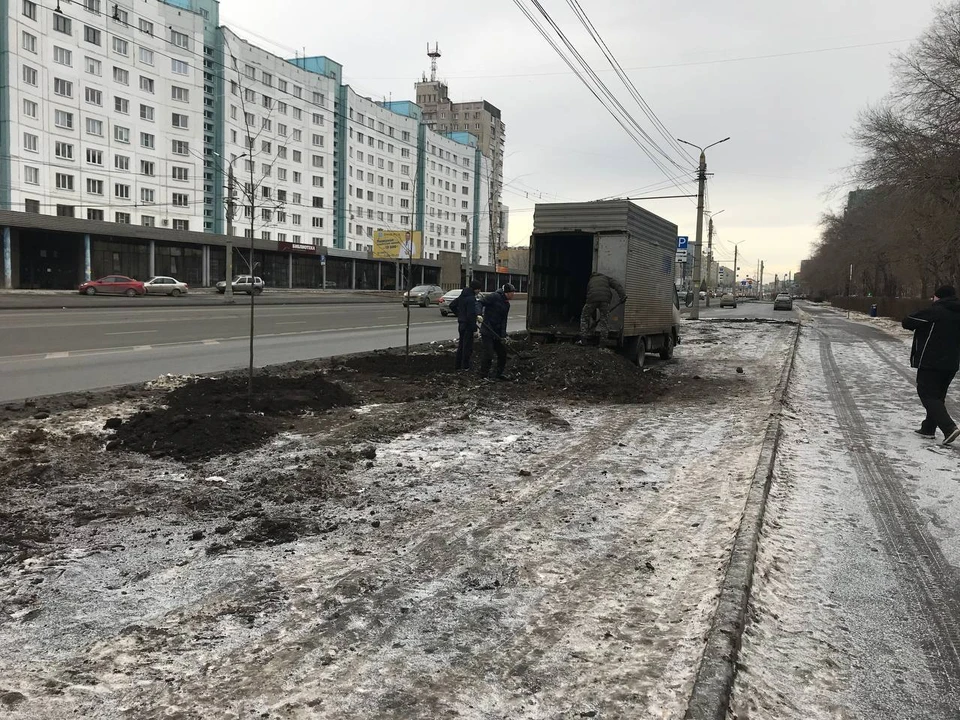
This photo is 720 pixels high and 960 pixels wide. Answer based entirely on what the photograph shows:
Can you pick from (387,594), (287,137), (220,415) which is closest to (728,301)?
(287,137)

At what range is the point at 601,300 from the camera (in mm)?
12203

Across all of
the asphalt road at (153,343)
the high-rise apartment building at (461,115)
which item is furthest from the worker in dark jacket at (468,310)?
the high-rise apartment building at (461,115)

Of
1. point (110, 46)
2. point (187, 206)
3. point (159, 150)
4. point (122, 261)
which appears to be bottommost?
point (122, 261)

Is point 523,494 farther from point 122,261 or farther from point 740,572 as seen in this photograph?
point 122,261

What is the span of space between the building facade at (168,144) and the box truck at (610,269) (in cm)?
1750

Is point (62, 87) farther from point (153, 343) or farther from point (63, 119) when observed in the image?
point (153, 343)

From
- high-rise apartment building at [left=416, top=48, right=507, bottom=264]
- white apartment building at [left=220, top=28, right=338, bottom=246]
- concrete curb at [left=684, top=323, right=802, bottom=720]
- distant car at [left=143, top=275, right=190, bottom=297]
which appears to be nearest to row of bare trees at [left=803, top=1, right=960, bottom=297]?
concrete curb at [left=684, top=323, right=802, bottom=720]

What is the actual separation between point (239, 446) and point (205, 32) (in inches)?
2832

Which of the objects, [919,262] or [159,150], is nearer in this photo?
[919,262]

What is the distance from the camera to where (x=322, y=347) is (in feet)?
55.4

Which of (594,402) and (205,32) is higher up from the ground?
(205,32)

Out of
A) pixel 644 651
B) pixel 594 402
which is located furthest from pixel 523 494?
pixel 594 402

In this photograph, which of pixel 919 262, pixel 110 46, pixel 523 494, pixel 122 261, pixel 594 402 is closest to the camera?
pixel 523 494

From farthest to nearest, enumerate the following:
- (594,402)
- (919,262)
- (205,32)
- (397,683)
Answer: (205,32)
(919,262)
(594,402)
(397,683)
